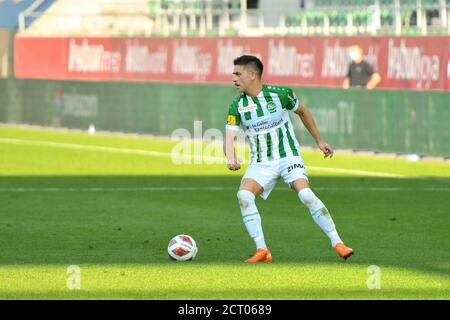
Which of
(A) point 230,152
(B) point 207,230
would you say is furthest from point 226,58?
(A) point 230,152

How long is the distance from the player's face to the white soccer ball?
1.54 meters

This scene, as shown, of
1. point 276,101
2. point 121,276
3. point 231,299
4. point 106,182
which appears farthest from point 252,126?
point 106,182

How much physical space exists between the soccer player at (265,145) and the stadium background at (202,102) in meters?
0.55

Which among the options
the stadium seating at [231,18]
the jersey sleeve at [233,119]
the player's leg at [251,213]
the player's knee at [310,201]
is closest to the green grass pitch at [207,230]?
the player's leg at [251,213]

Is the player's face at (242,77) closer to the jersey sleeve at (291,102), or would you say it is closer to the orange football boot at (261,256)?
the jersey sleeve at (291,102)

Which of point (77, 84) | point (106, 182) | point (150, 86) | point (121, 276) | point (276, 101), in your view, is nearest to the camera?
point (121, 276)

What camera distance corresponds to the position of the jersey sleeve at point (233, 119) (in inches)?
522

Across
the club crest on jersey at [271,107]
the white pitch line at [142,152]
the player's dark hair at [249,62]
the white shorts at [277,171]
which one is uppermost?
the player's dark hair at [249,62]

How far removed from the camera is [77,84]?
129 feet

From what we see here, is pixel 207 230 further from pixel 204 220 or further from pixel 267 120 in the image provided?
pixel 267 120

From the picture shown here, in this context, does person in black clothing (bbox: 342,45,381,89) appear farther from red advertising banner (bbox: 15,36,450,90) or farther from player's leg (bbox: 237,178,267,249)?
player's leg (bbox: 237,178,267,249)

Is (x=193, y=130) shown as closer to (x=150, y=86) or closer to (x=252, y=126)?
(x=150, y=86)

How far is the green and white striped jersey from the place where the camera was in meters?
13.3
